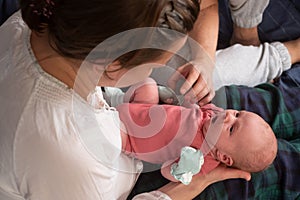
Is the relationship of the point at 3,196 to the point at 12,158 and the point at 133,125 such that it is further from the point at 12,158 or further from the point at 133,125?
the point at 133,125

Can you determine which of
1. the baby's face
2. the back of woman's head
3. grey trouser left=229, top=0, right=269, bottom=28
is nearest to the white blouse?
the back of woman's head

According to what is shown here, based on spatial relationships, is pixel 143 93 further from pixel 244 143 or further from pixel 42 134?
pixel 42 134

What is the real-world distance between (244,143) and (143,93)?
0.27m

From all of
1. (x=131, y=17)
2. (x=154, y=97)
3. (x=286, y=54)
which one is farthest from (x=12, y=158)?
(x=286, y=54)

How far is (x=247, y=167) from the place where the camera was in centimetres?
107

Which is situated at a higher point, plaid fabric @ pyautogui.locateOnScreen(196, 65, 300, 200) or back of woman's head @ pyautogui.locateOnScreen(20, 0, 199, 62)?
back of woman's head @ pyautogui.locateOnScreen(20, 0, 199, 62)

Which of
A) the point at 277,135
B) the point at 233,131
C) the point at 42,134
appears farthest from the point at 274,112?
the point at 42,134

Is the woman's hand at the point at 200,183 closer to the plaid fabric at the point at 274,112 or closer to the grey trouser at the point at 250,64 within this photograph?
the plaid fabric at the point at 274,112

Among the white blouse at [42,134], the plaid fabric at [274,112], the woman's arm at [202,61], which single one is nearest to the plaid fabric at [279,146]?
the plaid fabric at [274,112]

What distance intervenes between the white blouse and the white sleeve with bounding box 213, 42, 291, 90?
58 centimetres

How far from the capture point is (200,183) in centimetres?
108

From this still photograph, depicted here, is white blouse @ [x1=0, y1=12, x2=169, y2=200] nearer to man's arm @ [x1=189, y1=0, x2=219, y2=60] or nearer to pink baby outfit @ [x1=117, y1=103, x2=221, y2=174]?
pink baby outfit @ [x1=117, y1=103, x2=221, y2=174]

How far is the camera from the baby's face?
1.05 metres

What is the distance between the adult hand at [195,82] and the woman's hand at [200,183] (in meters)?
0.17
